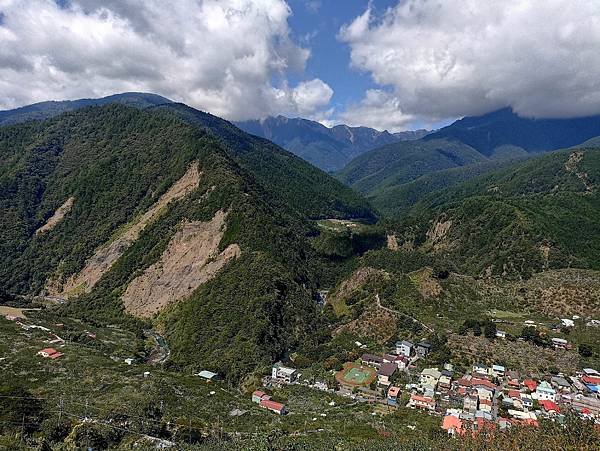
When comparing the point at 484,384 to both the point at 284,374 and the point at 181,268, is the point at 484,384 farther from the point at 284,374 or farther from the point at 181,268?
the point at 181,268

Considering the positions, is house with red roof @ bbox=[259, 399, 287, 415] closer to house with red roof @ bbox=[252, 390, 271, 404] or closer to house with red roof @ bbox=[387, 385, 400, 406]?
house with red roof @ bbox=[252, 390, 271, 404]

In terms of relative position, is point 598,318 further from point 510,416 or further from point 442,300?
point 510,416

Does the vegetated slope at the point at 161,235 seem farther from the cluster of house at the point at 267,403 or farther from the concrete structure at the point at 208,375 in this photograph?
the cluster of house at the point at 267,403

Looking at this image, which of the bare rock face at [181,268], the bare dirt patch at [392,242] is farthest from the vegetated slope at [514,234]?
the bare rock face at [181,268]

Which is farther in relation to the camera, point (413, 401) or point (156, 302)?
point (156, 302)

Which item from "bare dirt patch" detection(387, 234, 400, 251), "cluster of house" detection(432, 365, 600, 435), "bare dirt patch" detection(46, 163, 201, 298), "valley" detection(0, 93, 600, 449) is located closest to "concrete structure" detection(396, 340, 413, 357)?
"valley" detection(0, 93, 600, 449)

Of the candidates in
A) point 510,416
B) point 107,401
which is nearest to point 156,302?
point 107,401

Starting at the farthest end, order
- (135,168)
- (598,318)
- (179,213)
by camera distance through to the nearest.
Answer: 1. (135,168)
2. (179,213)
3. (598,318)
